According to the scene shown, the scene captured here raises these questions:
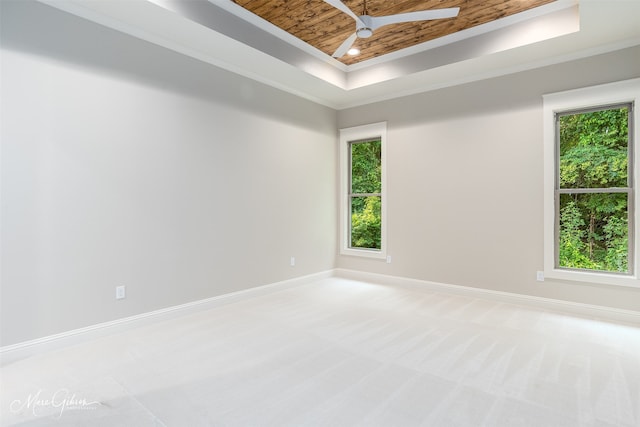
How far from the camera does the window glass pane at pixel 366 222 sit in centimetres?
524

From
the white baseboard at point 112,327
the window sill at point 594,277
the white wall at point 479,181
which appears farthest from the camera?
the white wall at point 479,181

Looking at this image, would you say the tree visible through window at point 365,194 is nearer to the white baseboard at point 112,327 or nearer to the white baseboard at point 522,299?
the white baseboard at point 522,299

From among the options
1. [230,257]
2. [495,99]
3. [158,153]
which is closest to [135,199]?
[158,153]

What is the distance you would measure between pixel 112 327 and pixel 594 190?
16.1 feet

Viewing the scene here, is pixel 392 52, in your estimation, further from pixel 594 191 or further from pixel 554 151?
pixel 594 191

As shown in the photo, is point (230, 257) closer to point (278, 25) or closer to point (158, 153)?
point (158, 153)

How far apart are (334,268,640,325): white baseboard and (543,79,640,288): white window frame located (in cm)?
28

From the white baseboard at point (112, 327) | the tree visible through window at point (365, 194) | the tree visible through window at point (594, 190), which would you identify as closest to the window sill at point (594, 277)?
the tree visible through window at point (594, 190)

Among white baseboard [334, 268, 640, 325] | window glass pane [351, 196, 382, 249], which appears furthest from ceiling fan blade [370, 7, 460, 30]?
white baseboard [334, 268, 640, 325]

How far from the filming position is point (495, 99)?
4090mm

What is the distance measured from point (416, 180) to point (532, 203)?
143cm

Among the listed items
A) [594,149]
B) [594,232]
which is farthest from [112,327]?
[594,149]

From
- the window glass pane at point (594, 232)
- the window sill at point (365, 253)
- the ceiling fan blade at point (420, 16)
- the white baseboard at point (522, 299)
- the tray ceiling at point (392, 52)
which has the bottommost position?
the white baseboard at point (522, 299)

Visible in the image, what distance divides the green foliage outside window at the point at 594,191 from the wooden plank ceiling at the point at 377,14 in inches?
54.7
